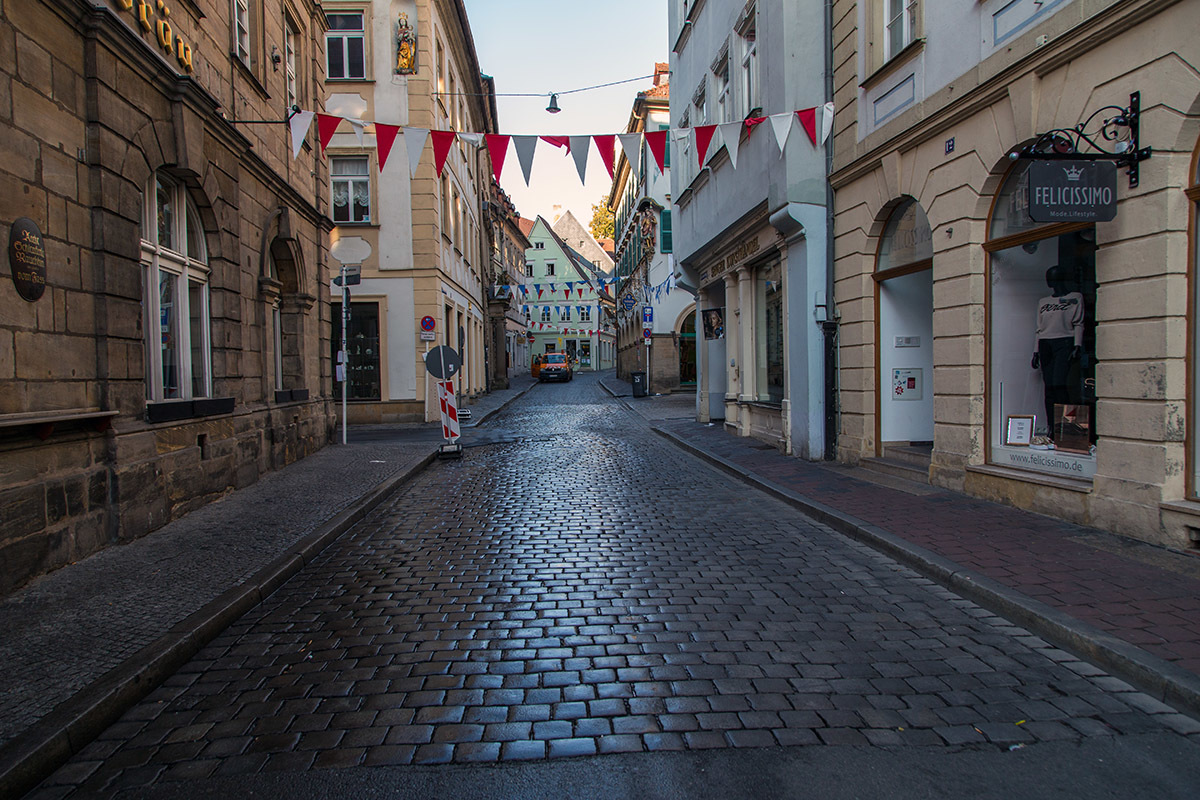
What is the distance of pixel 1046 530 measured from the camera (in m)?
6.20

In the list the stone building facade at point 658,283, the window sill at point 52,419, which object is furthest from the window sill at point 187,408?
the stone building facade at point 658,283

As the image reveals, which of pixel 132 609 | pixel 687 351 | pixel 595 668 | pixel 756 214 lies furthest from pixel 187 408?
pixel 687 351

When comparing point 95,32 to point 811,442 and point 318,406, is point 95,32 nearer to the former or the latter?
point 318,406

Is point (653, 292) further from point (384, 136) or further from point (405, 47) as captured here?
point (384, 136)

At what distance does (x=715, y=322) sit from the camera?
60.3 feet

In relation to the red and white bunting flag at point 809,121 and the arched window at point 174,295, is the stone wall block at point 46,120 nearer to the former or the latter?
the arched window at point 174,295

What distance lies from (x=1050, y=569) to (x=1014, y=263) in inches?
145

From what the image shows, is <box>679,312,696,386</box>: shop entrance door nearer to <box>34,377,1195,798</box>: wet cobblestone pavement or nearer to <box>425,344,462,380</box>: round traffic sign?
<box>425,344,462,380</box>: round traffic sign

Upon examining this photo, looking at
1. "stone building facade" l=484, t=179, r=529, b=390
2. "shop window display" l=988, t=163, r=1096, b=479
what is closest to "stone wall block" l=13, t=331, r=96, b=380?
"shop window display" l=988, t=163, r=1096, b=479

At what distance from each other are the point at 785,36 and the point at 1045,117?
565 cm

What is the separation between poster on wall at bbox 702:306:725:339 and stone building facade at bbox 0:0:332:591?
404 inches

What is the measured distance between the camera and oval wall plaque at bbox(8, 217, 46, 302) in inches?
202

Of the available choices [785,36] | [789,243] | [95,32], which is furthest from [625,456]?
[95,32]

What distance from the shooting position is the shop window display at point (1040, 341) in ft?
22.4
